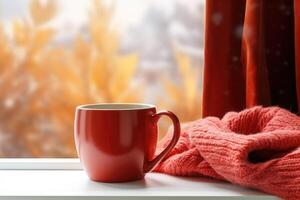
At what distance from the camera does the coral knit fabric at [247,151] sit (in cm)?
68

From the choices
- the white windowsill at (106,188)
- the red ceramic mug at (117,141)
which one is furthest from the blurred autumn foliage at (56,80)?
the red ceramic mug at (117,141)

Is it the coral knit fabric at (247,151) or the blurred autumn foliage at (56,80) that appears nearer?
the coral knit fabric at (247,151)

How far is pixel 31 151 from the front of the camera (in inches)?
41.4

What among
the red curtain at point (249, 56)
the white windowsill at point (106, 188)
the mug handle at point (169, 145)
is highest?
the red curtain at point (249, 56)

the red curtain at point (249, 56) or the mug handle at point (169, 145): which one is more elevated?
the red curtain at point (249, 56)

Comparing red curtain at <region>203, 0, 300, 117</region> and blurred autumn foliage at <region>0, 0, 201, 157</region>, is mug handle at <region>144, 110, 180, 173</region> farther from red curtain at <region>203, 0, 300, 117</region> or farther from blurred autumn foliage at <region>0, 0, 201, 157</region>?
blurred autumn foliage at <region>0, 0, 201, 157</region>

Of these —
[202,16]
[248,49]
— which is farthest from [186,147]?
[202,16]

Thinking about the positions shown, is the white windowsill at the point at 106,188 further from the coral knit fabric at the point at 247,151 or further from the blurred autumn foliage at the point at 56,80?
the blurred autumn foliage at the point at 56,80

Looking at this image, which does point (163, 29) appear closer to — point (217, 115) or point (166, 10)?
point (166, 10)

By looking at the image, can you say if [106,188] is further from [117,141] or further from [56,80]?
[56,80]

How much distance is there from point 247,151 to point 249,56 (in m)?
0.23

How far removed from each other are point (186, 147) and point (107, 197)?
192 mm

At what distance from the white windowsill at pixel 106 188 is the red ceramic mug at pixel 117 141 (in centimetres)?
2

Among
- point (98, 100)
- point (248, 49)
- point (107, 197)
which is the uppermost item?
point (248, 49)
